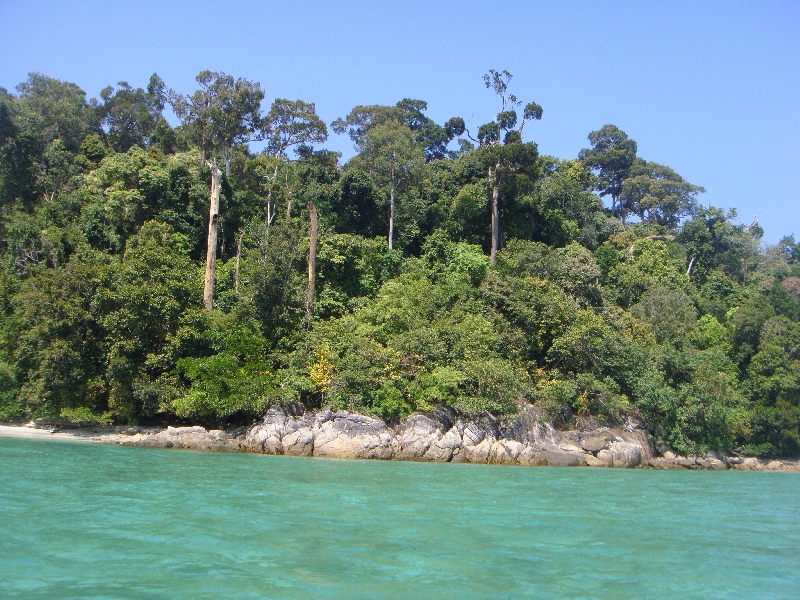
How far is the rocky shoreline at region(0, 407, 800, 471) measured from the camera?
818 inches

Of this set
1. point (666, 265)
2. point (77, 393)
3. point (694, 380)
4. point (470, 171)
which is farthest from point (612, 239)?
point (77, 393)

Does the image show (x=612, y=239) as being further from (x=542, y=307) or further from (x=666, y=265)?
(x=542, y=307)

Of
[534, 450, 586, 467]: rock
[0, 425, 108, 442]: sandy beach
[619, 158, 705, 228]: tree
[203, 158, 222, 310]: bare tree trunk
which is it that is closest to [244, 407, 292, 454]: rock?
[0, 425, 108, 442]: sandy beach

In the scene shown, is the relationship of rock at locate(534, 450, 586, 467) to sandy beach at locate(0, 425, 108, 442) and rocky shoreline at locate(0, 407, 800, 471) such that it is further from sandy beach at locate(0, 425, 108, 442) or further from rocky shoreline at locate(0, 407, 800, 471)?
sandy beach at locate(0, 425, 108, 442)

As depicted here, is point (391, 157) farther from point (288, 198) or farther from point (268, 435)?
point (268, 435)

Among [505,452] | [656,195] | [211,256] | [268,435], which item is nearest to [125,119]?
[211,256]

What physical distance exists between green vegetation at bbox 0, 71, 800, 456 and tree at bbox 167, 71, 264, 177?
0.12m

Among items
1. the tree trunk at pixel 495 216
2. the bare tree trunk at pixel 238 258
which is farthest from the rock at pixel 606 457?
the bare tree trunk at pixel 238 258

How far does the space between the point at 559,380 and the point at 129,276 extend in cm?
1574

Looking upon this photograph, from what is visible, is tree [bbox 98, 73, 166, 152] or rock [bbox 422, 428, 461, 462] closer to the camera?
rock [bbox 422, 428, 461, 462]

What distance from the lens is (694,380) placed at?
84.4 ft

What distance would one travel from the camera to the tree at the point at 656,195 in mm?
48969

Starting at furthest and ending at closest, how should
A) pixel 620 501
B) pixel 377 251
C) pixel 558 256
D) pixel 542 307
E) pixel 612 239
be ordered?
pixel 612 239, pixel 377 251, pixel 558 256, pixel 542 307, pixel 620 501

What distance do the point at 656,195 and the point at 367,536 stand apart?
4637cm
